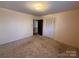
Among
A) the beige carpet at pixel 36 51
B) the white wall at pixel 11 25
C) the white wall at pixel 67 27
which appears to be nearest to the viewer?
the beige carpet at pixel 36 51

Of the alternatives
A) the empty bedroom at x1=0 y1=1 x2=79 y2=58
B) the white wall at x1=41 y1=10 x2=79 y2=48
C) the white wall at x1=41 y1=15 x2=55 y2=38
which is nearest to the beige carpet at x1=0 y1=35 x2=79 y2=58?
the empty bedroom at x1=0 y1=1 x2=79 y2=58

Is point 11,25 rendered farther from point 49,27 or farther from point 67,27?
point 67,27

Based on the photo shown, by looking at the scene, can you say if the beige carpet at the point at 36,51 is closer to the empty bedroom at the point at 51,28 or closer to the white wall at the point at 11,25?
the empty bedroom at the point at 51,28

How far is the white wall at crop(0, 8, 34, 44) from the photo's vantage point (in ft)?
15.0

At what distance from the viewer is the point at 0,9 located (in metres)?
4.38

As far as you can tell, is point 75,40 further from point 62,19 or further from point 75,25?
point 62,19

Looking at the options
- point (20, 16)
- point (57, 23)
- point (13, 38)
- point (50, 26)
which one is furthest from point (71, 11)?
point (13, 38)

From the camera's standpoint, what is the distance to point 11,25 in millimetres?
5215

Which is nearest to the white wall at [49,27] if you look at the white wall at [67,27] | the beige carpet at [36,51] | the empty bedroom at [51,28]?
the empty bedroom at [51,28]

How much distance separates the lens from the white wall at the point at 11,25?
459 cm

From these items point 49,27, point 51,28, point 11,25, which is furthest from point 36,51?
point 49,27

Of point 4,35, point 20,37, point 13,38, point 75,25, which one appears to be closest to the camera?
point 75,25

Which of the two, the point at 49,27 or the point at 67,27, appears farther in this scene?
the point at 49,27

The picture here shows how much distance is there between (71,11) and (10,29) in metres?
3.95
